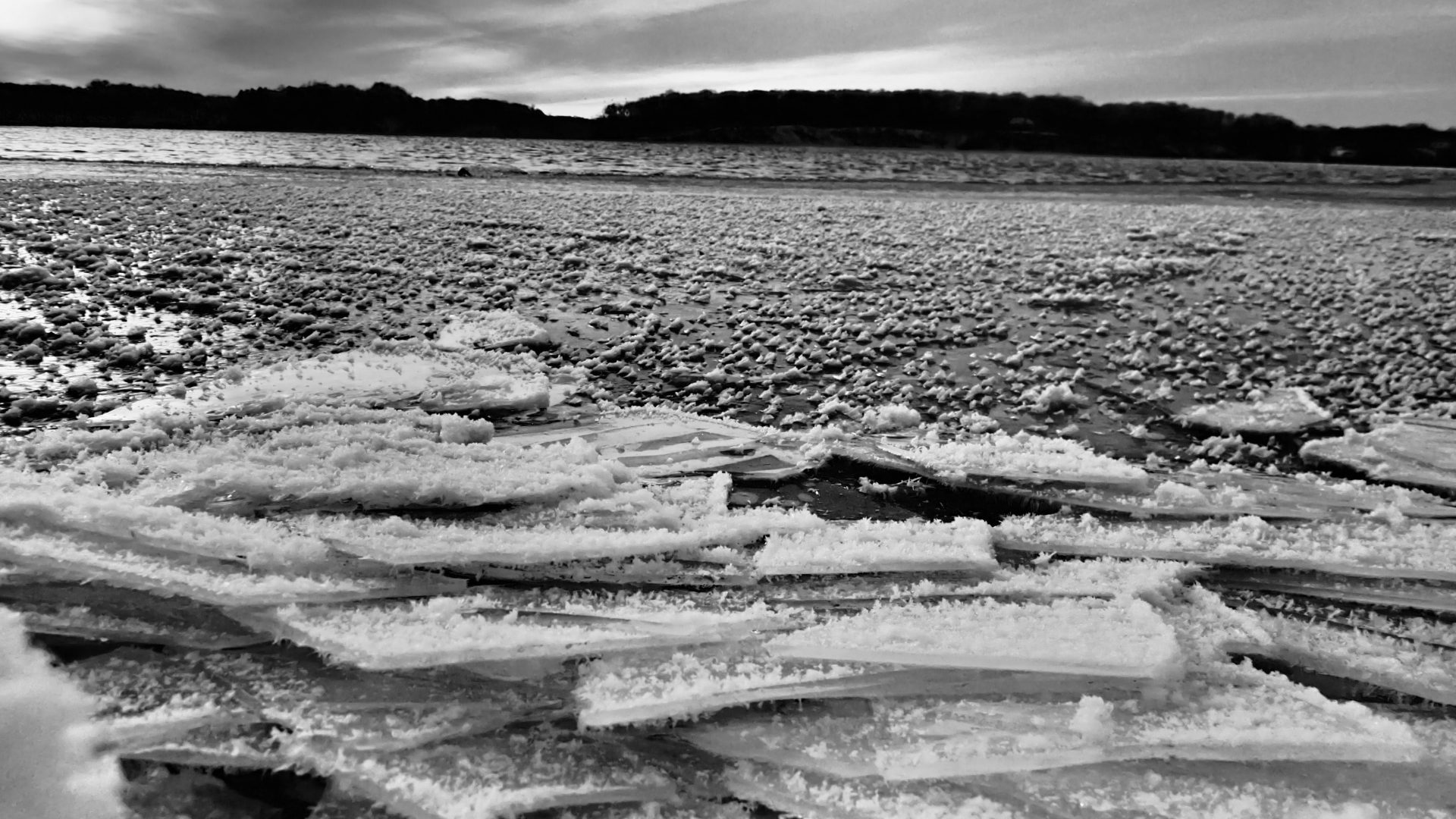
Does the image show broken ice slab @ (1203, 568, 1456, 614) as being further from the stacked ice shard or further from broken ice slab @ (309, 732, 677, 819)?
broken ice slab @ (309, 732, 677, 819)

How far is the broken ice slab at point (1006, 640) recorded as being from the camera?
1.23 meters

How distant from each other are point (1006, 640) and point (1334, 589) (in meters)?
0.85

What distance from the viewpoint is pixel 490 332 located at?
3.16m

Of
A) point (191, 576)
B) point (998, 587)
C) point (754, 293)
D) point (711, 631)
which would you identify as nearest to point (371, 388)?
point (191, 576)

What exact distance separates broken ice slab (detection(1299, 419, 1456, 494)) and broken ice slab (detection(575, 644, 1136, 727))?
5.02ft

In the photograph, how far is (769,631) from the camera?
135 centimetres

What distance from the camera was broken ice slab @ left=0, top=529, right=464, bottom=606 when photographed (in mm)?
1341

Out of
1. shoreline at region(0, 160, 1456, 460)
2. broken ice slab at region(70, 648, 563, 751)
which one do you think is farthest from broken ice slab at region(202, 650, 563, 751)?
shoreline at region(0, 160, 1456, 460)

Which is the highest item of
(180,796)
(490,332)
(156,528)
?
(490,332)

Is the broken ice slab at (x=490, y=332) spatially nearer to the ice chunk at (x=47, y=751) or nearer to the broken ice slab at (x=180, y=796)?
the ice chunk at (x=47, y=751)

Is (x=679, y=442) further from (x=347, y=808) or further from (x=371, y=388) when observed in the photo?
(x=347, y=808)

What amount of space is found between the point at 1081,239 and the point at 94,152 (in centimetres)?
1457

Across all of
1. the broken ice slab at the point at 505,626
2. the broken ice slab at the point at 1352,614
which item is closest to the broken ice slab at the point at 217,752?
the broken ice slab at the point at 505,626

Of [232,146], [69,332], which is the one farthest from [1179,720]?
[232,146]
